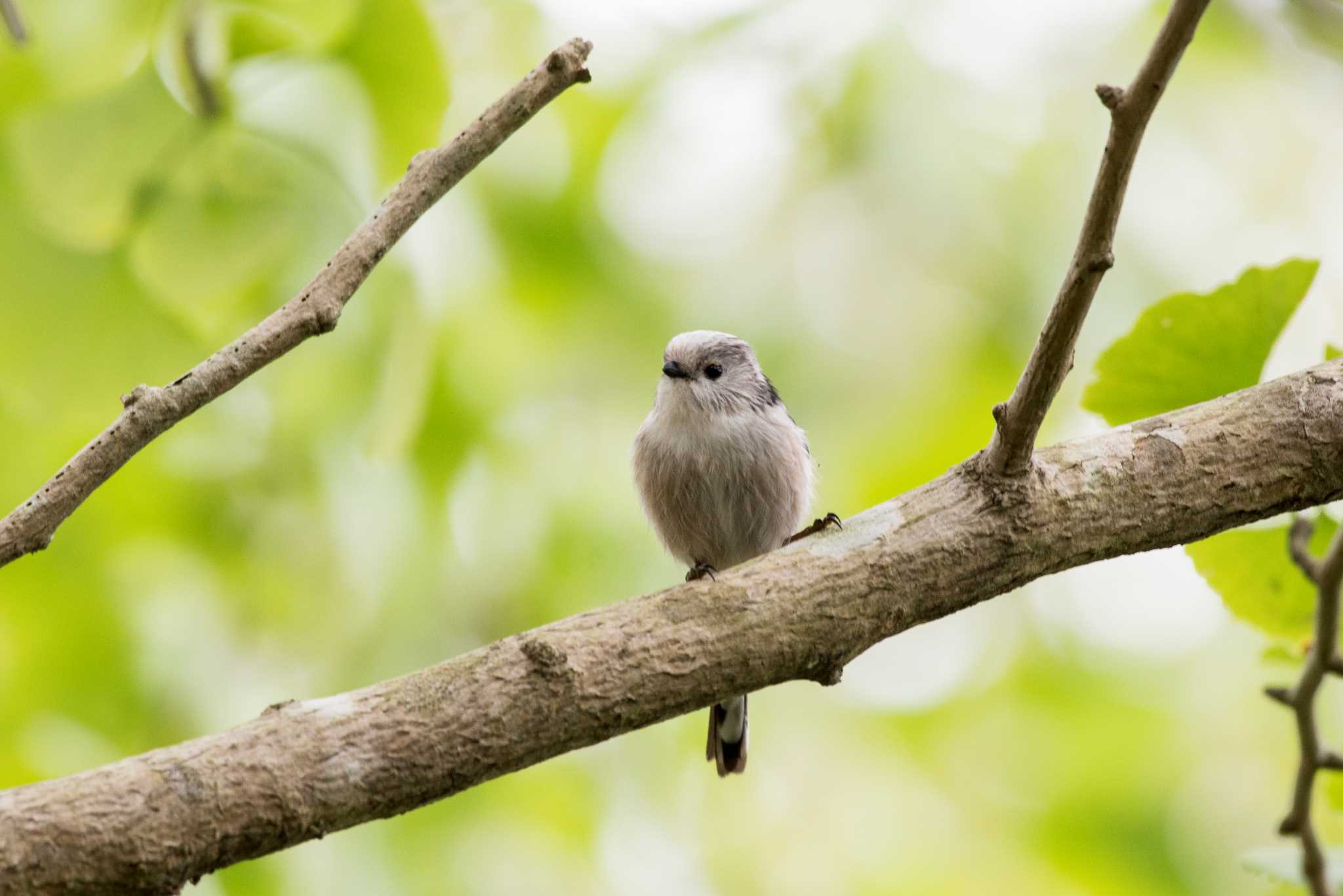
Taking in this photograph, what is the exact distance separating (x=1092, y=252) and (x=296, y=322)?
119 cm

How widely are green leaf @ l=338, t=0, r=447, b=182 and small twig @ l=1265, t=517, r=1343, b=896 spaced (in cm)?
229

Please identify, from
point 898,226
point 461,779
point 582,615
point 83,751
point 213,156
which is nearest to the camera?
point 461,779

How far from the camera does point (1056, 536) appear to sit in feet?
7.11

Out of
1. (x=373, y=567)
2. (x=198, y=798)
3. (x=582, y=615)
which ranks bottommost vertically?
(x=198, y=798)

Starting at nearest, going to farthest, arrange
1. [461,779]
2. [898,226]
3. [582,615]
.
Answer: [461,779] → [582,615] → [898,226]

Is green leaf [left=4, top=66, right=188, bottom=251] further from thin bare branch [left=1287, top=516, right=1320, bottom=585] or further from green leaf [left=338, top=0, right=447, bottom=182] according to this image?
thin bare branch [left=1287, top=516, right=1320, bottom=585]

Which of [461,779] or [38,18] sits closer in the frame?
[461,779]

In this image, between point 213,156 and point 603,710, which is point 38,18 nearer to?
point 213,156

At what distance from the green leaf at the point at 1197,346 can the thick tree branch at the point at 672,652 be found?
Result: 0.54 feet

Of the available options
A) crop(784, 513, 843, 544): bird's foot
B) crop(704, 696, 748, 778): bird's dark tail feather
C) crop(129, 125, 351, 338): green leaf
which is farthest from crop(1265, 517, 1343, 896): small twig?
crop(129, 125, 351, 338): green leaf

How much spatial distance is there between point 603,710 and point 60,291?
202cm

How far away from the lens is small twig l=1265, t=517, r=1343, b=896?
213 cm

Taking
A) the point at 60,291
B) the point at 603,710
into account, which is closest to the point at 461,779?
the point at 603,710

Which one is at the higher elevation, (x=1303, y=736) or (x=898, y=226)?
(x=898, y=226)
